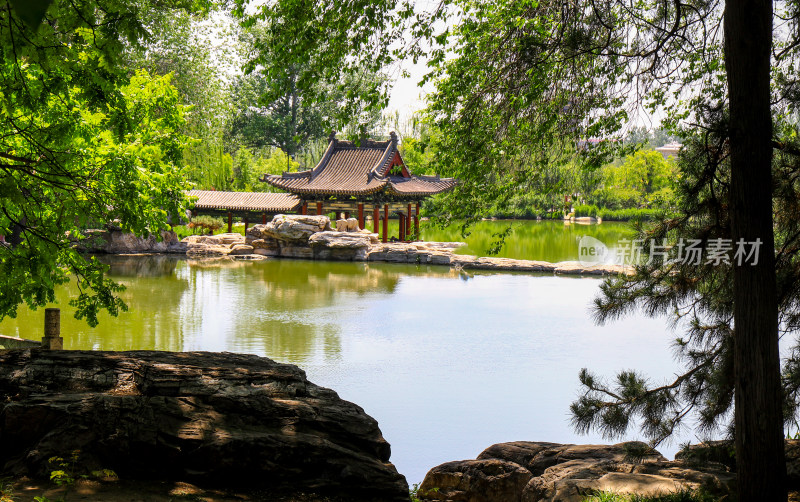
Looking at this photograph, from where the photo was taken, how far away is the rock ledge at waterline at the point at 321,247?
2228 cm

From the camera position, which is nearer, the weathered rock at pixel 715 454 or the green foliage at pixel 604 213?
the weathered rock at pixel 715 454

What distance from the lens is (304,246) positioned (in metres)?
23.5

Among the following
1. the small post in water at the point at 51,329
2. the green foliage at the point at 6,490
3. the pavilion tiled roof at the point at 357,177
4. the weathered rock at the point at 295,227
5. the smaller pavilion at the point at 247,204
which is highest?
the pavilion tiled roof at the point at 357,177

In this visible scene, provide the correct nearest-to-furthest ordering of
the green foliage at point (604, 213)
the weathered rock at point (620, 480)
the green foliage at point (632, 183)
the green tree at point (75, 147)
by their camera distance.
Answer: the green tree at point (75, 147), the weathered rock at point (620, 480), the green foliage at point (632, 183), the green foliage at point (604, 213)

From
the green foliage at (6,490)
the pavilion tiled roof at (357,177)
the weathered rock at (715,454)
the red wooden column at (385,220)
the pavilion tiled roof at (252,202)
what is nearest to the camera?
the green foliage at (6,490)

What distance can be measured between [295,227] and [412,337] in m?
12.6

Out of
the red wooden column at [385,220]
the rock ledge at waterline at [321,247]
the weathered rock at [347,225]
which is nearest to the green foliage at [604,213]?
the red wooden column at [385,220]

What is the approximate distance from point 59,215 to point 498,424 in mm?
4701

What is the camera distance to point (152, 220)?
650 centimetres

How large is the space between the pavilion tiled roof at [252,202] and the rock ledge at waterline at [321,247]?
6.83 feet

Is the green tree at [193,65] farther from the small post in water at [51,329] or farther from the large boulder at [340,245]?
the small post in water at [51,329]

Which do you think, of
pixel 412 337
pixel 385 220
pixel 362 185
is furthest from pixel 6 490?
pixel 362 185

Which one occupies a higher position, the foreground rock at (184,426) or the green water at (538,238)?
the green water at (538,238)

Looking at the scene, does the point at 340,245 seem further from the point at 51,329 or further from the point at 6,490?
the point at 6,490
